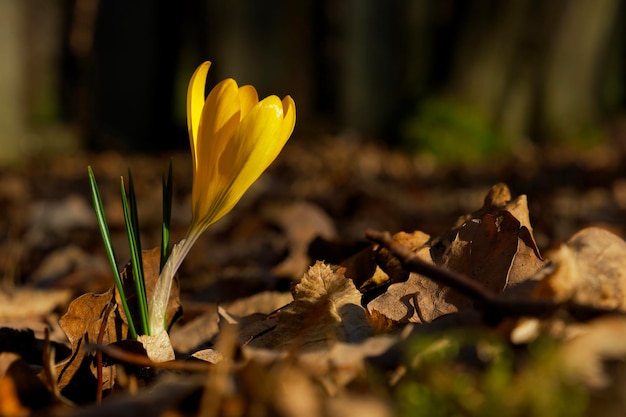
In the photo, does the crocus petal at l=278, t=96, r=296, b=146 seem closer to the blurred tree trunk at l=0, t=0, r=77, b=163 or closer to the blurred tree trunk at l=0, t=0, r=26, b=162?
the blurred tree trunk at l=0, t=0, r=77, b=163

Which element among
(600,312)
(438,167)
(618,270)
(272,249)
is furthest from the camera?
(438,167)

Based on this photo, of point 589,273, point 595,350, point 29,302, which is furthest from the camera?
point 29,302

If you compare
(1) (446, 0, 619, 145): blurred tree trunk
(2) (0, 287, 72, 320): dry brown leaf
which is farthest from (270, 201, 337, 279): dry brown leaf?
(1) (446, 0, 619, 145): blurred tree trunk

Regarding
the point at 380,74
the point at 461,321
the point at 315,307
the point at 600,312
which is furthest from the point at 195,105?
the point at 380,74

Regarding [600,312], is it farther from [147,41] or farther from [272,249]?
[147,41]

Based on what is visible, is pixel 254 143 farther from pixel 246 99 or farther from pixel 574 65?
pixel 574 65

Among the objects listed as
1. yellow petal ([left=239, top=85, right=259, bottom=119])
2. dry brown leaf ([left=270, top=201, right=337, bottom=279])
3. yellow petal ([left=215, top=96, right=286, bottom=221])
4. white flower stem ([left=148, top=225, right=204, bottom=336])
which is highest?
yellow petal ([left=239, top=85, right=259, bottom=119])

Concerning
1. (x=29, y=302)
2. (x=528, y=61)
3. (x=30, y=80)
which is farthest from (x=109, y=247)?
(x=30, y=80)
